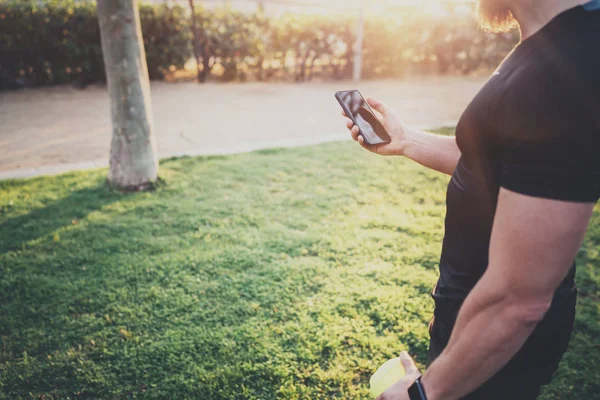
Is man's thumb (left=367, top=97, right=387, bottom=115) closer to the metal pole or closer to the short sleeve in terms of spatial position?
the short sleeve

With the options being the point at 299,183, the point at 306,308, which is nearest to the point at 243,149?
the point at 299,183

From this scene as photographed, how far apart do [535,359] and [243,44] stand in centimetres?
1034

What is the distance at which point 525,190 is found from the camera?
801mm

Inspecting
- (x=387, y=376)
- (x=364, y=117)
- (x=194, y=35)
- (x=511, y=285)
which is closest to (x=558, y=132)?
(x=511, y=285)

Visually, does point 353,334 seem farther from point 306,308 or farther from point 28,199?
point 28,199

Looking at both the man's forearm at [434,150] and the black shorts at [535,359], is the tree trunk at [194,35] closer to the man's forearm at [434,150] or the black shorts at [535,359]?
the man's forearm at [434,150]

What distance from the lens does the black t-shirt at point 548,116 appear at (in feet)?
2.53

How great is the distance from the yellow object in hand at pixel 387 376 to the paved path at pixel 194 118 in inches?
191

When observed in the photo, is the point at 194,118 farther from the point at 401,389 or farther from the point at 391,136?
the point at 401,389

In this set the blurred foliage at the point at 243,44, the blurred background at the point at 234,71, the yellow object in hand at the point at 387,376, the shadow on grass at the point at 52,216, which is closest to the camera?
the yellow object in hand at the point at 387,376

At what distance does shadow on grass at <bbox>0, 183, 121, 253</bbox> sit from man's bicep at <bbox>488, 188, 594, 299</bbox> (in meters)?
3.94

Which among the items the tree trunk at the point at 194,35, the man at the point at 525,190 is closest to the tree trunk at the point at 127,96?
the man at the point at 525,190

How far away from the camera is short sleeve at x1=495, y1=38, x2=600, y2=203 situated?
77cm

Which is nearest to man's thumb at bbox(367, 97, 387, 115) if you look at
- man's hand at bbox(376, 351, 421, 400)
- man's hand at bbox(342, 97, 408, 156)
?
man's hand at bbox(342, 97, 408, 156)
